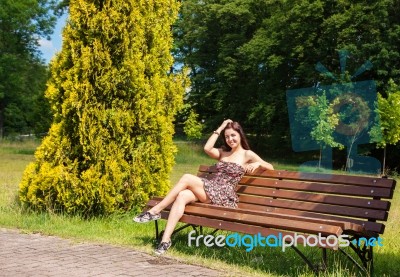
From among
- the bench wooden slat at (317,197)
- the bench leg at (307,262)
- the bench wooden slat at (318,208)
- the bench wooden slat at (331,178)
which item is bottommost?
the bench leg at (307,262)

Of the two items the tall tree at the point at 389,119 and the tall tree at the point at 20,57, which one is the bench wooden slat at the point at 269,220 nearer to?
the tall tree at the point at 389,119

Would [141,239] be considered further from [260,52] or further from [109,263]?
[260,52]

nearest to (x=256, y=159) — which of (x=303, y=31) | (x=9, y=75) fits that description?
(x=303, y=31)

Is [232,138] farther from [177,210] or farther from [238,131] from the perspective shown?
[177,210]

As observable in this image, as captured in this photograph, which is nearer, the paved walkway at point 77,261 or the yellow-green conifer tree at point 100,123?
the paved walkway at point 77,261

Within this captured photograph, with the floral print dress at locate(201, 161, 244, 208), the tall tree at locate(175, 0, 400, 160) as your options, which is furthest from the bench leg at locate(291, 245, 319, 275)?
the tall tree at locate(175, 0, 400, 160)

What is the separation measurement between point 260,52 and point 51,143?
1238 inches

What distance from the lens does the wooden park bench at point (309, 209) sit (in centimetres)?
482

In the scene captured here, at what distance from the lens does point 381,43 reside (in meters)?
32.3

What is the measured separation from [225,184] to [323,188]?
122cm

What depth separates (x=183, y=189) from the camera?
20.0 ft

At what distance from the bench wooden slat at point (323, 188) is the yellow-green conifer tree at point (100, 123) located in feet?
6.93

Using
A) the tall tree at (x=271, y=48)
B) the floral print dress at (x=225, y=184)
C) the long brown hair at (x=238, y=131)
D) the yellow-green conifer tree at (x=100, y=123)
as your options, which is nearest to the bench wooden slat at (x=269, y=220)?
the floral print dress at (x=225, y=184)

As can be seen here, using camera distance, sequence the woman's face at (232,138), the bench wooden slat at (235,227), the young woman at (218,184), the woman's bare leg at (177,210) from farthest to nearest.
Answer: the woman's face at (232,138) < the young woman at (218,184) < the woman's bare leg at (177,210) < the bench wooden slat at (235,227)
